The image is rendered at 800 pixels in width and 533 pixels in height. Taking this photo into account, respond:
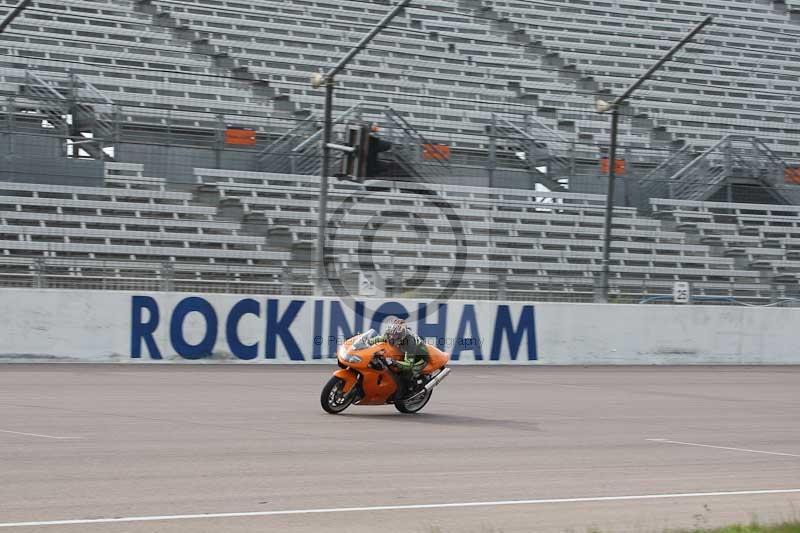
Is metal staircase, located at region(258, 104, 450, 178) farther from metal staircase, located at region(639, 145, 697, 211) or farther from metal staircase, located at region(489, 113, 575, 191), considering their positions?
metal staircase, located at region(639, 145, 697, 211)

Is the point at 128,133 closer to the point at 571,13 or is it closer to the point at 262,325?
the point at 262,325

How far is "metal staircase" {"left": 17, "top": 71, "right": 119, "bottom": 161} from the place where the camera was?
→ 24422 millimetres

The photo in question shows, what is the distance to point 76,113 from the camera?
24938 mm

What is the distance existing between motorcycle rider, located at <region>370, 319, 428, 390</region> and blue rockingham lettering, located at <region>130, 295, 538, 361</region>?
273 inches

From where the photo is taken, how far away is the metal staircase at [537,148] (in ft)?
99.9

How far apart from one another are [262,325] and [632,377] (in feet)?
23.0

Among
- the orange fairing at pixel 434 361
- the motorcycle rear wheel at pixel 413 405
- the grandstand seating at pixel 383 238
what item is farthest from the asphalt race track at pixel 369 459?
the grandstand seating at pixel 383 238

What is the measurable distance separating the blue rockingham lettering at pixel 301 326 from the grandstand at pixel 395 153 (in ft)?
1.34

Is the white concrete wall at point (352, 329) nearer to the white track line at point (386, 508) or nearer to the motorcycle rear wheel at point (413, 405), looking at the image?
the motorcycle rear wheel at point (413, 405)

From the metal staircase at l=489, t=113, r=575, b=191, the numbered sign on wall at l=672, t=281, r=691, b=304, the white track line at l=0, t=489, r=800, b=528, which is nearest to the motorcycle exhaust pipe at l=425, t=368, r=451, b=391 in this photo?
the white track line at l=0, t=489, r=800, b=528

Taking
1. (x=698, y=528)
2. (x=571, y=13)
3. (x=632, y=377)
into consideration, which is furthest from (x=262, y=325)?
(x=571, y=13)

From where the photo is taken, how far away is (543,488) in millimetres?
8844

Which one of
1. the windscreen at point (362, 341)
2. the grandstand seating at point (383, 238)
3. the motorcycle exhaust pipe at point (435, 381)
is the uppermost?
the grandstand seating at point (383, 238)

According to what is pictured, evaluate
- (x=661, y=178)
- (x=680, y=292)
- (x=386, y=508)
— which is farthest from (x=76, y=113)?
(x=386, y=508)
